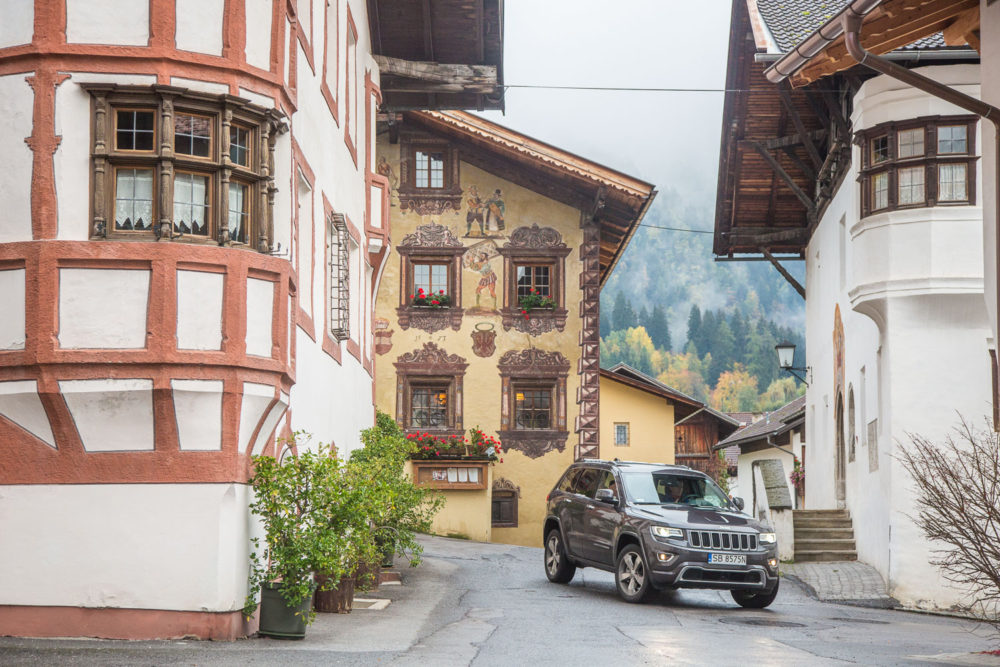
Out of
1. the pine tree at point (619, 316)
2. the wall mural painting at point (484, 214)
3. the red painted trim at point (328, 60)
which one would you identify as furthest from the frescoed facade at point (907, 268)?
the pine tree at point (619, 316)

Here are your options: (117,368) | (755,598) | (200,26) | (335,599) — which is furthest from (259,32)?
(755,598)

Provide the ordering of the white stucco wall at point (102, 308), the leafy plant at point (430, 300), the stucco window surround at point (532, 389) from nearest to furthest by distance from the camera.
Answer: the white stucco wall at point (102, 308)
the stucco window surround at point (532, 389)
the leafy plant at point (430, 300)

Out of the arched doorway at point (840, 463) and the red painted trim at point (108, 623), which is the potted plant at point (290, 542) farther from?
the arched doorway at point (840, 463)

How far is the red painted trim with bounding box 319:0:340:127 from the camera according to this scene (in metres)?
17.9

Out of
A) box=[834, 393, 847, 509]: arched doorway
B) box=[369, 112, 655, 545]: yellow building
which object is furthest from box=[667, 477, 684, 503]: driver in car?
box=[369, 112, 655, 545]: yellow building

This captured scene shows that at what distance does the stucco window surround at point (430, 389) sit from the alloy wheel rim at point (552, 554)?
13.5m

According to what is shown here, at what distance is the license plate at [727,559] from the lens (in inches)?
651

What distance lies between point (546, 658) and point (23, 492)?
507 centimetres

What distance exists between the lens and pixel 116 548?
12062mm

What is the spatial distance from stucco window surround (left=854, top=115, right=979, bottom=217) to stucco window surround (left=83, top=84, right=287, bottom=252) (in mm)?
11826

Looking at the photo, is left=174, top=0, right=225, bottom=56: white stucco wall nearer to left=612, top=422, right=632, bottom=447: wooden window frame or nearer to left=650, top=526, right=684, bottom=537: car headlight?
left=650, top=526, right=684, bottom=537: car headlight

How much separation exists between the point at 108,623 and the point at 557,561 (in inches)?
355

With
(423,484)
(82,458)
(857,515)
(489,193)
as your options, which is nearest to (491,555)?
(423,484)

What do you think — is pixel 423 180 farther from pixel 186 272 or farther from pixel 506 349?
pixel 186 272
